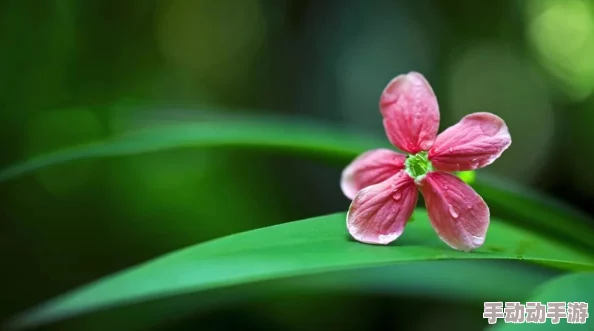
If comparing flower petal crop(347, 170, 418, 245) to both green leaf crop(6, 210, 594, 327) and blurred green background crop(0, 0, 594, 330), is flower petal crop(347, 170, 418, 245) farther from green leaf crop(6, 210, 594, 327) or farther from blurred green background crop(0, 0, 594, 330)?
blurred green background crop(0, 0, 594, 330)

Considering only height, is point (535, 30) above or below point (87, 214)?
above

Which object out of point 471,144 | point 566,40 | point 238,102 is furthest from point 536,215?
point 566,40

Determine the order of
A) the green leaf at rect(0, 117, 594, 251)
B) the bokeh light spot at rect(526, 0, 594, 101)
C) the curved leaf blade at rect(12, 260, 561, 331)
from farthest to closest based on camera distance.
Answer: the bokeh light spot at rect(526, 0, 594, 101) < the curved leaf blade at rect(12, 260, 561, 331) < the green leaf at rect(0, 117, 594, 251)

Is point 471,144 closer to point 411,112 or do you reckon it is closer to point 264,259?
point 411,112

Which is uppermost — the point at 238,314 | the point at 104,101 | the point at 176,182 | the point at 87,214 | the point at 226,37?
the point at 226,37

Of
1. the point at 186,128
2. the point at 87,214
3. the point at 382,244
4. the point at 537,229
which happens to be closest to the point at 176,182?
the point at 87,214

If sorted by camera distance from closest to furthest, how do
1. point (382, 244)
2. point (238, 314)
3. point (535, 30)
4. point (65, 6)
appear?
point (382, 244), point (238, 314), point (65, 6), point (535, 30)

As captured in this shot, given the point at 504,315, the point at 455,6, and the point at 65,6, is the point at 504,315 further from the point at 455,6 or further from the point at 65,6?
the point at 455,6

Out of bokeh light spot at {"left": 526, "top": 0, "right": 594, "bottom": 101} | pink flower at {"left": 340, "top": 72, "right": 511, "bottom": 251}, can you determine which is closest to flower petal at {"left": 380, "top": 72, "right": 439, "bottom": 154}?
pink flower at {"left": 340, "top": 72, "right": 511, "bottom": 251}
